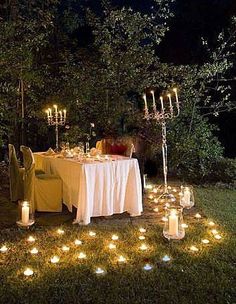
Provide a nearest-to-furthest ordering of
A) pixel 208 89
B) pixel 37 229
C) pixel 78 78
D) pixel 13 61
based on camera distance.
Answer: pixel 37 229, pixel 13 61, pixel 78 78, pixel 208 89

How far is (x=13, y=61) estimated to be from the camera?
24.4 feet

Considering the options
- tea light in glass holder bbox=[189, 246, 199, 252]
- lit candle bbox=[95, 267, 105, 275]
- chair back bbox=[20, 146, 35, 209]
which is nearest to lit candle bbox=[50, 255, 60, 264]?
lit candle bbox=[95, 267, 105, 275]

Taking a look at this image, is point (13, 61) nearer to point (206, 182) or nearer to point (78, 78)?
point (78, 78)

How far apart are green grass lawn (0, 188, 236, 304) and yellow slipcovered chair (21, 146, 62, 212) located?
0.88m

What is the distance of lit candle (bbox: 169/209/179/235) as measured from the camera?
12.7 feet

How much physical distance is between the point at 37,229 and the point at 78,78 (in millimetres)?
4272

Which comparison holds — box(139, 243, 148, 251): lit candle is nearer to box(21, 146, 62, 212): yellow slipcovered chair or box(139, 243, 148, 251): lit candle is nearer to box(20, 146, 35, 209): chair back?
box(21, 146, 62, 212): yellow slipcovered chair

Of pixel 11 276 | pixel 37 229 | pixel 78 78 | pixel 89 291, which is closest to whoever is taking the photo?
pixel 89 291

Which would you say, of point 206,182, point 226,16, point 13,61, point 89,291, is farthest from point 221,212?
point 226,16

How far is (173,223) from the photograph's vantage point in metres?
3.90

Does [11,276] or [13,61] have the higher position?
[13,61]
